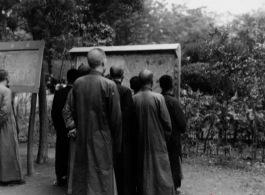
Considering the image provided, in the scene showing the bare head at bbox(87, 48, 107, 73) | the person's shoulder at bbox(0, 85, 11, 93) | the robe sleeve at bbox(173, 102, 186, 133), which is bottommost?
the robe sleeve at bbox(173, 102, 186, 133)

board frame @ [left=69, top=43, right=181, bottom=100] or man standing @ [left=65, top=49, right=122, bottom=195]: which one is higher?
board frame @ [left=69, top=43, right=181, bottom=100]

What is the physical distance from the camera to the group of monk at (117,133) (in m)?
4.16

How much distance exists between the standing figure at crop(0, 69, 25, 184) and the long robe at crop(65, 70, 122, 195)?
2189mm

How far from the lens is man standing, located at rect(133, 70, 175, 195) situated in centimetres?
484

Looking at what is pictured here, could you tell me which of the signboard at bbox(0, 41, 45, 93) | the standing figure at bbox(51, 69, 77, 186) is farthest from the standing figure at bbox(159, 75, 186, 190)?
the signboard at bbox(0, 41, 45, 93)

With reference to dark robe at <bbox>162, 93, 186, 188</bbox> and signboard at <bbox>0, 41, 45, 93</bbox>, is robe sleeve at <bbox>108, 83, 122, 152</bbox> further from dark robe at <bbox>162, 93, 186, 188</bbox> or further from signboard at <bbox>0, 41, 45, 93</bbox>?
signboard at <bbox>0, 41, 45, 93</bbox>

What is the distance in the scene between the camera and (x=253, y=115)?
851 centimetres

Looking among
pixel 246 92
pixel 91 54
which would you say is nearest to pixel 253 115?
pixel 246 92

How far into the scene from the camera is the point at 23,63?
6359mm

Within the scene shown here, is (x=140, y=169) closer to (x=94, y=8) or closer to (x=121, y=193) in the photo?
(x=121, y=193)

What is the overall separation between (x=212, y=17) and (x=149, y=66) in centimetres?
2310

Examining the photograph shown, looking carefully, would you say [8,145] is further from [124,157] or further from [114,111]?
[114,111]

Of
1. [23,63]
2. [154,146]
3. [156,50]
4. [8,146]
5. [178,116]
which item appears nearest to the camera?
[154,146]

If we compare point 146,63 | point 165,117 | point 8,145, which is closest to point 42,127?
point 8,145
